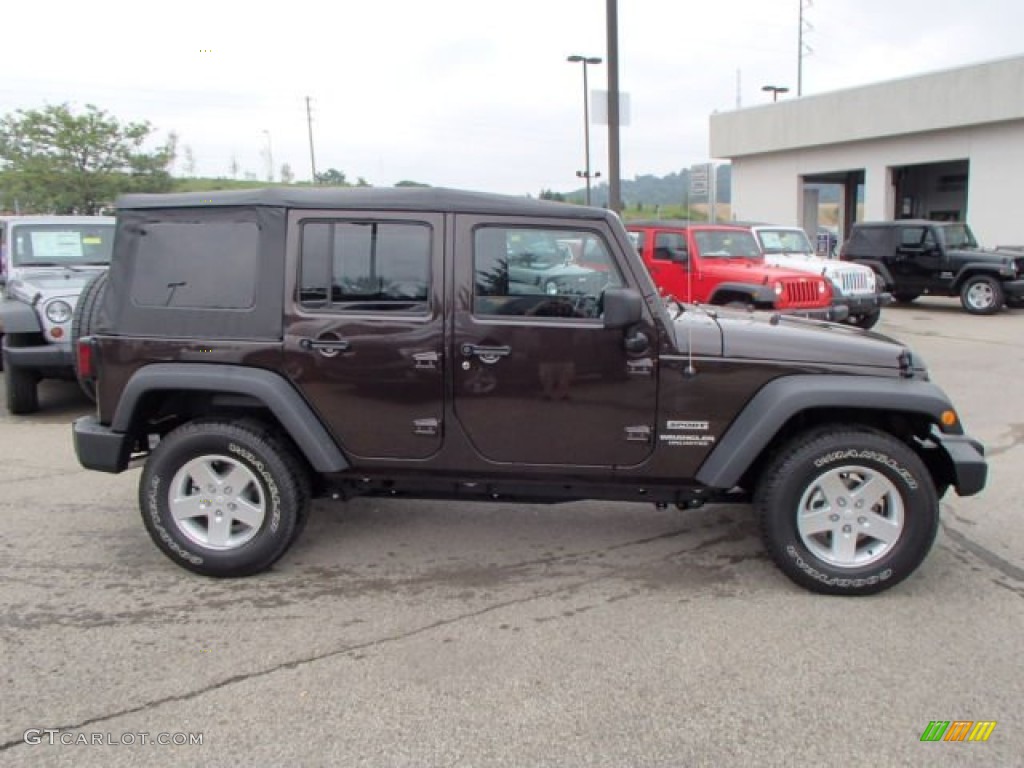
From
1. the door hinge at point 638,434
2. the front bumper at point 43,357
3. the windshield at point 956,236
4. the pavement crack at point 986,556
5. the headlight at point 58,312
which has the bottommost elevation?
the pavement crack at point 986,556

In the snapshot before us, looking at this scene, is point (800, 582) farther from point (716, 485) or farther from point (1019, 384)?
point (1019, 384)

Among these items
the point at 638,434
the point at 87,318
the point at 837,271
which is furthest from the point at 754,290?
the point at 87,318

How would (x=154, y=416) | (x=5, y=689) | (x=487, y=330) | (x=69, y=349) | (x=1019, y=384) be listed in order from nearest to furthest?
(x=5, y=689), (x=487, y=330), (x=154, y=416), (x=69, y=349), (x=1019, y=384)

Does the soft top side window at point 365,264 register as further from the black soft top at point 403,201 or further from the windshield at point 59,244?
the windshield at point 59,244

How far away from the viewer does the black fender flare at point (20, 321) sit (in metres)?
7.02

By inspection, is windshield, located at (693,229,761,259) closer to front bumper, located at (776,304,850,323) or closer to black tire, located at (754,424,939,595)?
front bumper, located at (776,304,850,323)

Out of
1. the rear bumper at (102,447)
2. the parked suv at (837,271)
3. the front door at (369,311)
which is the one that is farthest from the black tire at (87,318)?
the parked suv at (837,271)

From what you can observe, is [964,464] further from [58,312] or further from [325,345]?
[58,312]

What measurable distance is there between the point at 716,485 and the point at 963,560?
5.01 ft

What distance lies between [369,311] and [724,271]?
8.28 metres

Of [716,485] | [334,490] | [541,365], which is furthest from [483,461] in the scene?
[716,485]

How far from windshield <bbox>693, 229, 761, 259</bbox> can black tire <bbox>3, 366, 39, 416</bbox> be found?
337 inches

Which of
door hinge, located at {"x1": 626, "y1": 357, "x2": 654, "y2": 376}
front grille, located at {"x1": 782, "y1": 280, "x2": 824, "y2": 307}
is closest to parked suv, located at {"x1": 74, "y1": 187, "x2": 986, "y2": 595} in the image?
door hinge, located at {"x1": 626, "y1": 357, "x2": 654, "y2": 376}

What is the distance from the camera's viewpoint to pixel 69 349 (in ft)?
23.0
